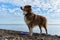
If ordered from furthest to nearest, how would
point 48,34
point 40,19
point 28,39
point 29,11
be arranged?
point 48,34
point 40,19
point 29,11
point 28,39

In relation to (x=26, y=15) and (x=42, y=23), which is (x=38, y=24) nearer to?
(x=42, y=23)

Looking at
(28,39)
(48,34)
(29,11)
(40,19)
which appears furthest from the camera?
(48,34)

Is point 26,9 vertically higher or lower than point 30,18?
higher

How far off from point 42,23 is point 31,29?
1.08 metres

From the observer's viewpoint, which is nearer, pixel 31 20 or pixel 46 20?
pixel 31 20

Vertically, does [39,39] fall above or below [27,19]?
below

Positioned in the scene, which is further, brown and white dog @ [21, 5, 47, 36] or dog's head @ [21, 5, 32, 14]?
brown and white dog @ [21, 5, 47, 36]

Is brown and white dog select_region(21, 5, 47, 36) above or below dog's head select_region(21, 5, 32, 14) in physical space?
below

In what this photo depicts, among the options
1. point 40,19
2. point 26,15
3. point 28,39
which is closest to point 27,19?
point 26,15

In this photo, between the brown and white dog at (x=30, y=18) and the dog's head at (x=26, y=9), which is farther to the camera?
the brown and white dog at (x=30, y=18)

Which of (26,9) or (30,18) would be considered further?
(30,18)

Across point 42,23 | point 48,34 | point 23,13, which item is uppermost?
point 23,13

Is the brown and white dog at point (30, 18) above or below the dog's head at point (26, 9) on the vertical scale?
below

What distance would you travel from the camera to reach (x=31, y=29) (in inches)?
Result: 432
